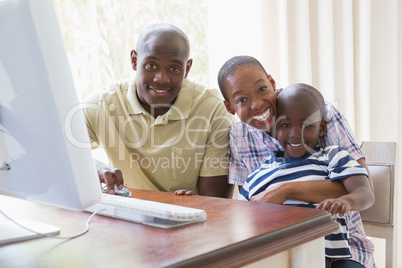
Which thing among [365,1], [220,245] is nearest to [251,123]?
[220,245]

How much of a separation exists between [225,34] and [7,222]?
5.40 ft

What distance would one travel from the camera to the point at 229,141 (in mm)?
1781

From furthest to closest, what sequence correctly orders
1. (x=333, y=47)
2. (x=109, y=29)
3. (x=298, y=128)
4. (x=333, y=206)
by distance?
(x=333, y=47) → (x=109, y=29) → (x=298, y=128) → (x=333, y=206)

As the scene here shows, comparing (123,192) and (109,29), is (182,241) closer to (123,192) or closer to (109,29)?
(123,192)

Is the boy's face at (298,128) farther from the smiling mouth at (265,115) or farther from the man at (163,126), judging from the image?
the man at (163,126)

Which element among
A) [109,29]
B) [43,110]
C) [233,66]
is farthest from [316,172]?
[109,29]

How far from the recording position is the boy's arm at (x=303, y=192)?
1.28 m

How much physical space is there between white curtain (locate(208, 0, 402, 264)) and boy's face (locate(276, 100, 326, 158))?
2.96 ft

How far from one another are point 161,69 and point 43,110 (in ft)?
3.70

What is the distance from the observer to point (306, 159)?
1.41m

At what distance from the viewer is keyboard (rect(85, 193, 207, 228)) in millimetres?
874

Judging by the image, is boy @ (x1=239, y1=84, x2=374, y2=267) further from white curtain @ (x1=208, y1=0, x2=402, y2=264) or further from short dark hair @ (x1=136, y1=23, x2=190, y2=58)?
white curtain @ (x1=208, y1=0, x2=402, y2=264)

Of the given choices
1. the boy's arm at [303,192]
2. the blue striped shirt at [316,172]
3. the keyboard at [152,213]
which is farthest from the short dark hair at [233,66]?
the keyboard at [152,213]

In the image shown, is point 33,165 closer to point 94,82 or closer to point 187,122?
point 187,122
